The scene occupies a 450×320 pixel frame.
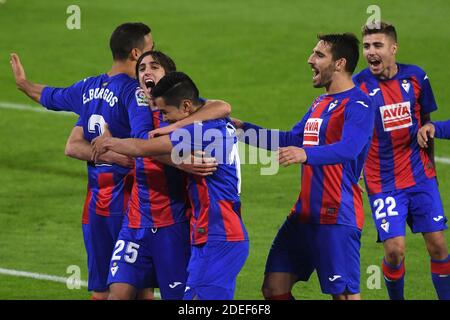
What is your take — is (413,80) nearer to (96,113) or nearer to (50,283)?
(96,113)

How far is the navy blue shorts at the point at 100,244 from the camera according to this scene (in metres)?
9.82

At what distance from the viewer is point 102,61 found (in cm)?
2153

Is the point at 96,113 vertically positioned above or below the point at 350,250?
above

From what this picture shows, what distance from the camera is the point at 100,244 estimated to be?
9.87 meters

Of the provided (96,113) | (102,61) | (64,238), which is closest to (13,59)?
(96,113)

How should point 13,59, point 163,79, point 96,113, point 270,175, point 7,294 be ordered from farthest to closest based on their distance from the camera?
point 270,175 < point 7,294 < point 13,59 < point 96,113 < point 163,79

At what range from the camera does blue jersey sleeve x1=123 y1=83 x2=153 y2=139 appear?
9117 mm

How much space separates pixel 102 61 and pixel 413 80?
11.1 m

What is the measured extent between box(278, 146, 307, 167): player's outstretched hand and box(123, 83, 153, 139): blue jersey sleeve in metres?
1.01

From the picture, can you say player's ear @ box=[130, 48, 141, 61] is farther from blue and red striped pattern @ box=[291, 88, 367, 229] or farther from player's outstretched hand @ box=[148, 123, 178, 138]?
blue and red striped pattern @ box=[291, 88, 367, 229]

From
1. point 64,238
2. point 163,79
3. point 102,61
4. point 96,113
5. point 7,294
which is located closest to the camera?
point 163,79

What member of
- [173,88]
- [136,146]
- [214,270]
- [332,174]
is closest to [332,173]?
[332,174]

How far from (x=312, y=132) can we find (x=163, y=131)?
1252 millimetres
